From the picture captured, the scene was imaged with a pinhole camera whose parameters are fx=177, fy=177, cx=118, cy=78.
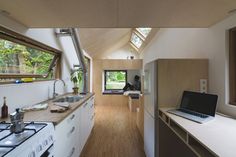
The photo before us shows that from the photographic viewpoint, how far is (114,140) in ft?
11.9

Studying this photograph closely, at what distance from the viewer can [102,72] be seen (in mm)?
7871

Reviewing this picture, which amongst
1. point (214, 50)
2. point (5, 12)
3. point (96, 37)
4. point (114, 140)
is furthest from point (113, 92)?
point (5, 12)

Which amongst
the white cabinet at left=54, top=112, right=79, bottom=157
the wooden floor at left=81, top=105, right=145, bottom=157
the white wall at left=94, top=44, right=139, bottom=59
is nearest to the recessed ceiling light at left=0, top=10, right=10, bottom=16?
the white cabinet at left=54, top=112, right=79, bottom=157

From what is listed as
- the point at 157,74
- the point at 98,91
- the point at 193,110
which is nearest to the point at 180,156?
the point at 193,110

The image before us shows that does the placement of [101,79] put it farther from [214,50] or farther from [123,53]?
[214,50]

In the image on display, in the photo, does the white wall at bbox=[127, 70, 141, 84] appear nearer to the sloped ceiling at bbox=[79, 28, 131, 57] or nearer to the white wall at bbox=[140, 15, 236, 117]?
the sloped ceiling at bbox=[79, 28, 131, 57]

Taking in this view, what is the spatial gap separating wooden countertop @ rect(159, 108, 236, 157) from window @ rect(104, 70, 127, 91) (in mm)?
6468

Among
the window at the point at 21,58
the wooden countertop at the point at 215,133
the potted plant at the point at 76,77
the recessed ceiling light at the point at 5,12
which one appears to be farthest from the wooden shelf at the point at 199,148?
the potted plant at the point at 76,77

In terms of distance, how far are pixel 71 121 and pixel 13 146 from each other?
117 cm

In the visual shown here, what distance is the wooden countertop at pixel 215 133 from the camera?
106 cm

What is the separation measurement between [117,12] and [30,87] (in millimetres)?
1541

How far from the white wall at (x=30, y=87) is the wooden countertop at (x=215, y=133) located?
1787 mm

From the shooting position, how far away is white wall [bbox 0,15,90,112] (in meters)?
1.96

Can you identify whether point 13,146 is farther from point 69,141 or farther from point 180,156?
point 180,156
